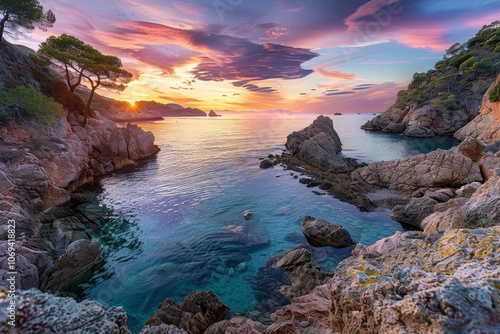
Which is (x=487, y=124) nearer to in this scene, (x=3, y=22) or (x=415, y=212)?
(x=415, y=212)

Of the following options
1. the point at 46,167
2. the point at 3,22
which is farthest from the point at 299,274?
the point at 3,22

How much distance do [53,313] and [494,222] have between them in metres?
12.6

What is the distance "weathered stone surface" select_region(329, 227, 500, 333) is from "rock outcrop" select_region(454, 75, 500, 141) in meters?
46.7

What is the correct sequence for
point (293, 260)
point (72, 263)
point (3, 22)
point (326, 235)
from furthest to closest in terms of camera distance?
1. point (3, 22)
2. point (326, 235)
3. point (293, 260)
4. point (72, 263)

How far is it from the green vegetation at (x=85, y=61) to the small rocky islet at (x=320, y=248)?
4.88 metres

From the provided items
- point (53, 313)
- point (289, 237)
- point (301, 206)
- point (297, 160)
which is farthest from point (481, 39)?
point (53, 313)

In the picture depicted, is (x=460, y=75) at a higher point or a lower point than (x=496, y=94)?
higher

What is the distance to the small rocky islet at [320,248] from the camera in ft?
12.3

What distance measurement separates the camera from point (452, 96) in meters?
75.8

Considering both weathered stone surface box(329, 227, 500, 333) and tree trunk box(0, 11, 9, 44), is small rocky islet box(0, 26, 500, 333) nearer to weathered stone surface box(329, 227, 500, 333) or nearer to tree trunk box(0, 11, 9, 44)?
weathered stone surface box(329, 227, 500, 333)

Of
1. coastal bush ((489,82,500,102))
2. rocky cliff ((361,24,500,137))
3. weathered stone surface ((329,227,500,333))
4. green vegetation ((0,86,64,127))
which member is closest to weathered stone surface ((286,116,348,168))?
coastal bush ((489,82,500,102))

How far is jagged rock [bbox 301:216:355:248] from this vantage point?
16.8 metres

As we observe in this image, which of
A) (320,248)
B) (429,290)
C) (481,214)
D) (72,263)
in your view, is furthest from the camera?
(320,248)

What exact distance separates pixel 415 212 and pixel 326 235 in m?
9.06
